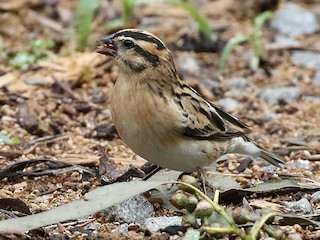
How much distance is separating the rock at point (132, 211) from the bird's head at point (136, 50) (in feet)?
2.68

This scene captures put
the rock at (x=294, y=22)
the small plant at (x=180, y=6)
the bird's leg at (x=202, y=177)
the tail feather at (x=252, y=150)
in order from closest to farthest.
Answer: the bird's leg at (x=202, y=177) < the tail feather at (x=252, y=150) < the small plant at (x=180, y=6) < the rock at (x=294, y=22)

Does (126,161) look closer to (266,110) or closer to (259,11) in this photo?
(266,110)

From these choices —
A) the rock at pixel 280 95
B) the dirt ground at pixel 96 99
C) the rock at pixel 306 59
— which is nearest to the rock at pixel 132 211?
the dirt ground at pixel 96 99

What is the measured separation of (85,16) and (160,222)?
11.5 feet

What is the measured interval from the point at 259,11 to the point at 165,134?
17.6 ft

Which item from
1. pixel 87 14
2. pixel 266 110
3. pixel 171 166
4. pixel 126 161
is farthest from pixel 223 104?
pixel 171 166

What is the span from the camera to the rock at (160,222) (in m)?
4.50

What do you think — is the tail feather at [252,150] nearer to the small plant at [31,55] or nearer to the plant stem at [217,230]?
the plant stem at [217,230]

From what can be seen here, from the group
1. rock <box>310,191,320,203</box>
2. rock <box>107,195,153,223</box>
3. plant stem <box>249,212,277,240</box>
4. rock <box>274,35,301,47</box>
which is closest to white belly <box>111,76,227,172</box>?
rock <box>107,195,153,223</box>

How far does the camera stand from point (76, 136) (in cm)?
641

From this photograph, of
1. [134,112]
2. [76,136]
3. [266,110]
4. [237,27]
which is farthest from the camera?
[237,27]

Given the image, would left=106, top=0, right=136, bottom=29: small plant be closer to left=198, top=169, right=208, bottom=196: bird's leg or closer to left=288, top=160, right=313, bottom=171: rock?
left=288, top=160, right=313, bottom=171: rock

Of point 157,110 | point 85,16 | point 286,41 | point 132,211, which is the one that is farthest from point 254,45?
point 132,211

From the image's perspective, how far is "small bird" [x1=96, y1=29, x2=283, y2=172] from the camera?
4.84 meters
